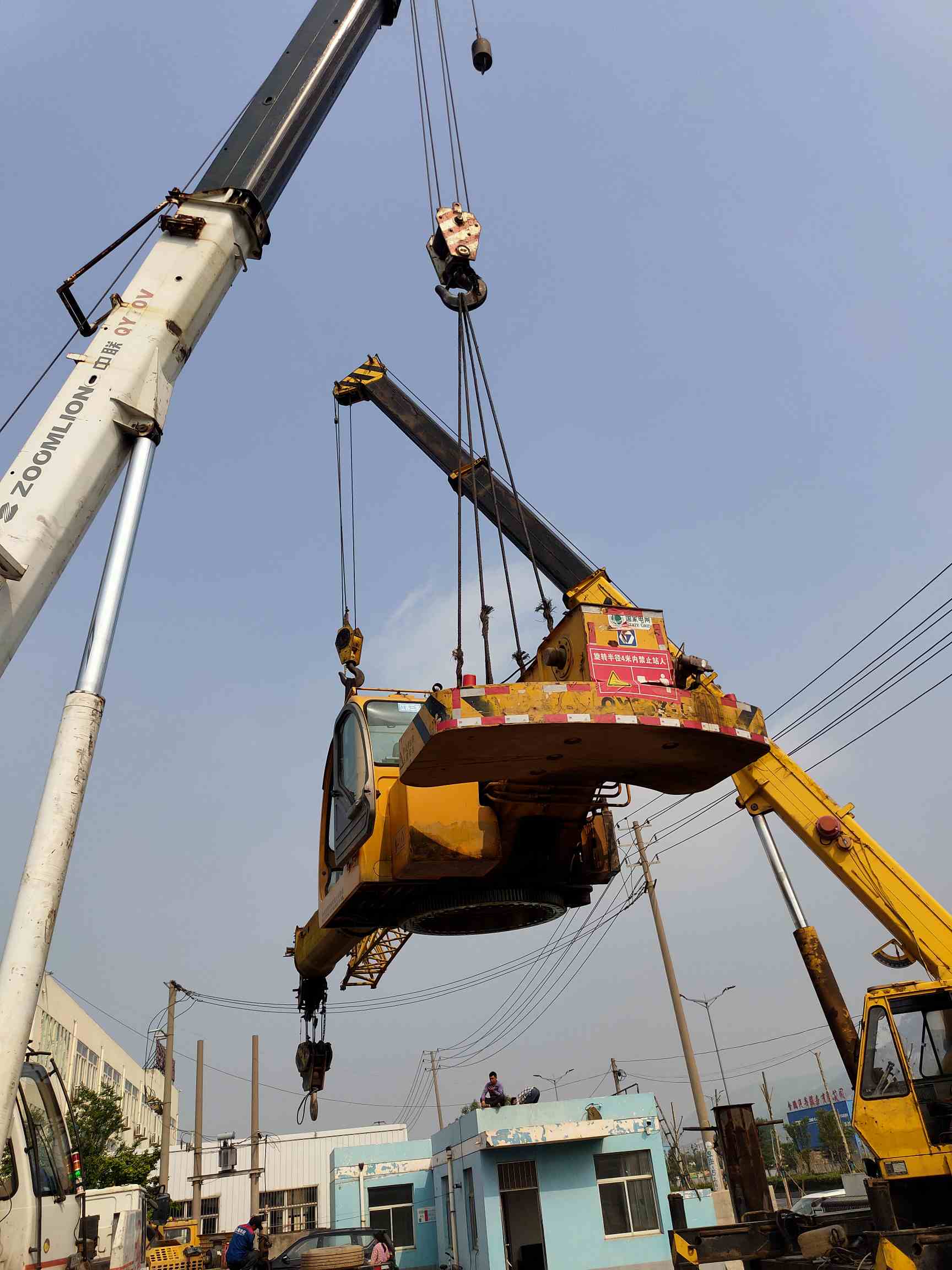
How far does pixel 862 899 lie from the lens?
411 inches

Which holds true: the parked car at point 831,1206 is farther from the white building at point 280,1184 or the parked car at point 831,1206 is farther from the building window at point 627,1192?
the white building at point 280,1184

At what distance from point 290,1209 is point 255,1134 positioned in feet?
24.0

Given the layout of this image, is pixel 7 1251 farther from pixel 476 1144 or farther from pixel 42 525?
pixel 476 1144

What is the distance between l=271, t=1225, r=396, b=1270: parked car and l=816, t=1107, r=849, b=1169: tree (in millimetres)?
57650

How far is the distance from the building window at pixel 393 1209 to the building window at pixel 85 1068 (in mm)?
19923

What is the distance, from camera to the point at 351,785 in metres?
9.22

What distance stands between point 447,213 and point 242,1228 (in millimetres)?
13565

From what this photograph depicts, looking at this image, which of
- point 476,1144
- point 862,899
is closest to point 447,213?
point 862,899

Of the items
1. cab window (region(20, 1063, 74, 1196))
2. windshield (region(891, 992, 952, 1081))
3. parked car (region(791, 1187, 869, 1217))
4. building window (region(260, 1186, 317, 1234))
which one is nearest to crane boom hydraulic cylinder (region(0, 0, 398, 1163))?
cab window (region(20, 1063, 74, 1196))

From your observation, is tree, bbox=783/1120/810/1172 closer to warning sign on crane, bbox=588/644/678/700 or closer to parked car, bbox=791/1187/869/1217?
parked car, bbox=791/1187/869/1217

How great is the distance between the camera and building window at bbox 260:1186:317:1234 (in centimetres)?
3759

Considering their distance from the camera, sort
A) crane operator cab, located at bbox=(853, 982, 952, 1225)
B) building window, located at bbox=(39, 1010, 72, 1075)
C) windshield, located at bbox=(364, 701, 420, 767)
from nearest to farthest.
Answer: crane operator cab, located at bbox=(853, 982, 952, 1225) → windshield, located at bbox=(364, 701, 420, 767) → building window, located at bbox=(39, 1010, 72, 1075)

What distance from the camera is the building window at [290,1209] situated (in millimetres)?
37594

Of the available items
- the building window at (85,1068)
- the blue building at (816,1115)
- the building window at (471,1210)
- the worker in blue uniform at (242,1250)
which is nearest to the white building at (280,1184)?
the building window at (85,1068)
